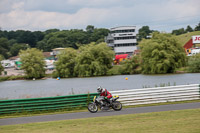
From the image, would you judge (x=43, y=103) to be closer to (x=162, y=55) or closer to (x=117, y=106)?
(x=117, y=106)

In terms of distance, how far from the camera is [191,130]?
448 inches

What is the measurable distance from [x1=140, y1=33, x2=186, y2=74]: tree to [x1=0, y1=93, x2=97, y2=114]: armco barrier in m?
43.6

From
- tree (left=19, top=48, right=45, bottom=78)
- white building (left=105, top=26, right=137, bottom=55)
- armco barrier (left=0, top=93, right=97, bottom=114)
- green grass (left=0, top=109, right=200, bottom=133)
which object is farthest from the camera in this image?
white building (left=105, top=26, right=137, bottom=55)

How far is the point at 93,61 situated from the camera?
69.7 m

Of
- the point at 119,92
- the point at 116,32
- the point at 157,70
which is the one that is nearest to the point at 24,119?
the point at 119,92

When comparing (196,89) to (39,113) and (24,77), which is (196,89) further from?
(24,77)

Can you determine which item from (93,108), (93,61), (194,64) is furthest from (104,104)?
(93,61)

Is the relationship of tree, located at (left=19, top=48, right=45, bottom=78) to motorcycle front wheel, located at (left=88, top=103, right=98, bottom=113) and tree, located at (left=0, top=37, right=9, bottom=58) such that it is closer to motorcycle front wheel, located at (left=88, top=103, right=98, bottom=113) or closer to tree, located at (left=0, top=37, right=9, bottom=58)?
motorcycle front wheel, located at (left=88, top=103, right=98, bottom=113)

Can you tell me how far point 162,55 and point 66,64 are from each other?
75.6 ft

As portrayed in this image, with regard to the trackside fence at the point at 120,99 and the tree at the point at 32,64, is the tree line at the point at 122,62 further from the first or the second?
the trackside fence at the point at 120,99

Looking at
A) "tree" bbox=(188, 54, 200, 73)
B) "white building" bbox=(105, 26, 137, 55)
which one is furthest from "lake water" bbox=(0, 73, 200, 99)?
"white building" bbox=(105, 26, 137, 55)

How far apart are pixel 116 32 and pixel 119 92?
112m

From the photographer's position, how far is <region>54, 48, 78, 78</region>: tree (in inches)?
2852

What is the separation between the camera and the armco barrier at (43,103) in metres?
19.6
